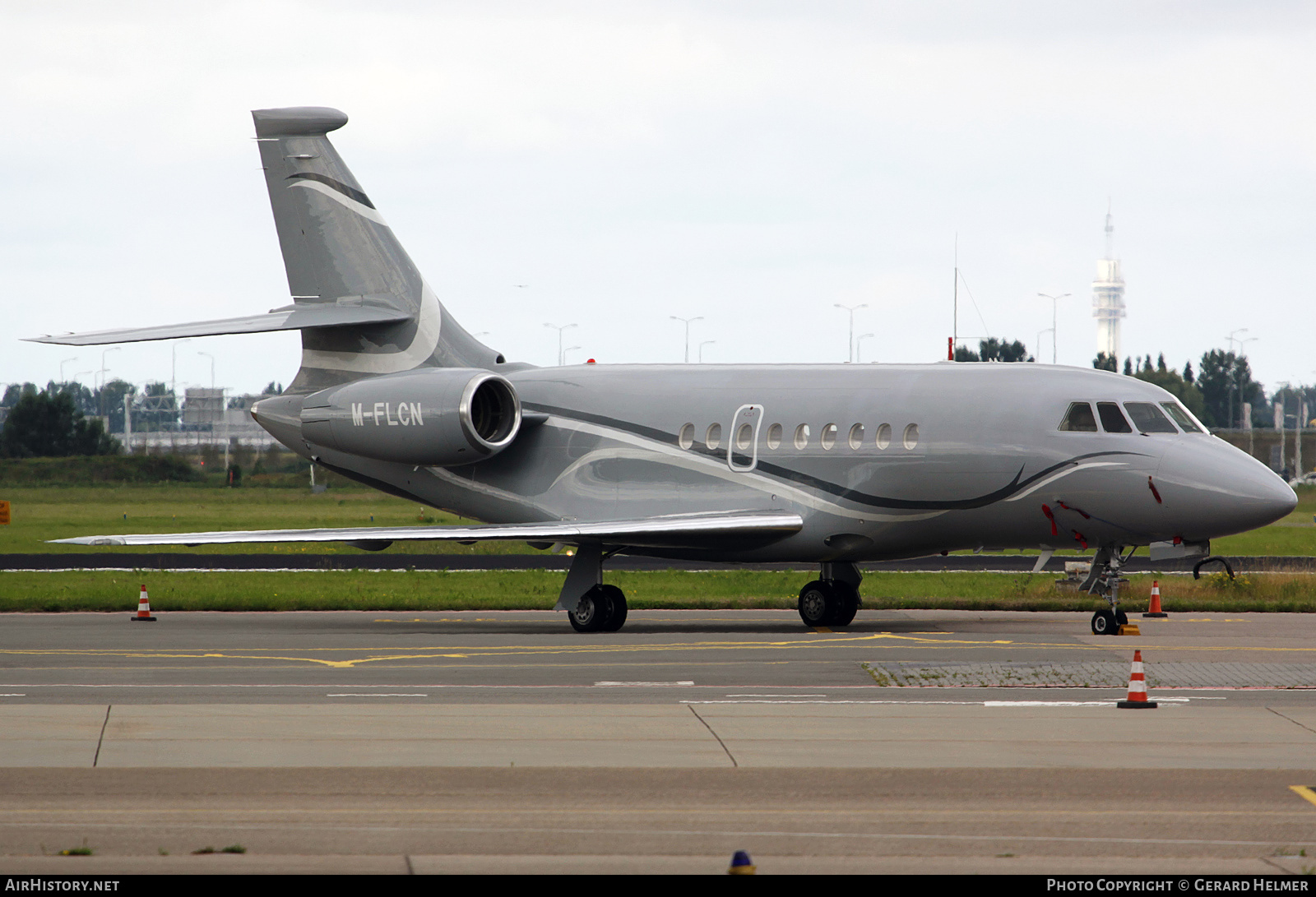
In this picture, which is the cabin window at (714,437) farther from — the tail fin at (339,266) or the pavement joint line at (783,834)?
the pavement joint line at (783,834)

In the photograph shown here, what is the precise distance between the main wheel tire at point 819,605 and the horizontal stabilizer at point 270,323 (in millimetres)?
9083

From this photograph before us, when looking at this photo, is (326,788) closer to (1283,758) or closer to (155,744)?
(155,744)

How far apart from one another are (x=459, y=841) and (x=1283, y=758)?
6.67 meters

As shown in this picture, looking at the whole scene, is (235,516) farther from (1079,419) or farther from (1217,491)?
(1217,491)

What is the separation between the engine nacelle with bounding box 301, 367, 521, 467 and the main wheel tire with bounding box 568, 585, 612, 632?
343cm

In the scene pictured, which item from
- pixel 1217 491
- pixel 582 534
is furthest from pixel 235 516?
pixel 1217 491

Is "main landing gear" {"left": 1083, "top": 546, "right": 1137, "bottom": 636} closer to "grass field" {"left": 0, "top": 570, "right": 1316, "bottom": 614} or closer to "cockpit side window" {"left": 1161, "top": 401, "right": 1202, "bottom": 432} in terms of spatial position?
"cockpit side window" {"left": 1161, "top": 401, "right": 1202, "bottom": 432}

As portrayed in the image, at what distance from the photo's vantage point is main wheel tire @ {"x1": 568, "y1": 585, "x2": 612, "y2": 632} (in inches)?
969

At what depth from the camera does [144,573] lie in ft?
119

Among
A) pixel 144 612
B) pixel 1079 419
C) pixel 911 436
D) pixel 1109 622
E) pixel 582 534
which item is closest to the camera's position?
pixel 1109 622

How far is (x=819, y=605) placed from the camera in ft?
81.8

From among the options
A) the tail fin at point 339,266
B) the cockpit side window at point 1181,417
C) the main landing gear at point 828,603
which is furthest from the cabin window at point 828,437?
the tail fin at point 339,266

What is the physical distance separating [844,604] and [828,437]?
2.71 metres

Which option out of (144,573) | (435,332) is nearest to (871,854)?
(435,332)
